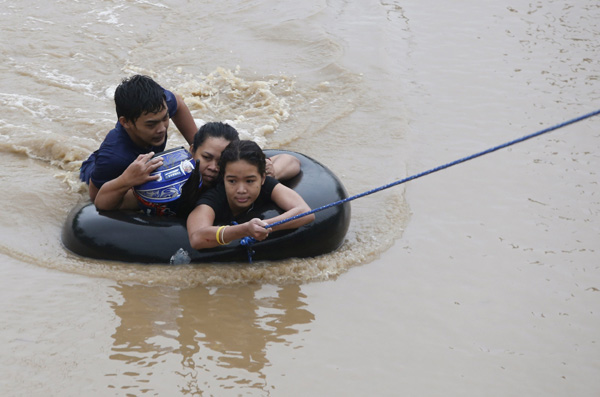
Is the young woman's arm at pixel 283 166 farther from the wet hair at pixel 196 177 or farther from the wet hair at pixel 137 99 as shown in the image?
the wet hair at pixel 137 99

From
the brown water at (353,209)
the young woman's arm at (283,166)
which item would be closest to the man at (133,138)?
the brown water at (353,209)

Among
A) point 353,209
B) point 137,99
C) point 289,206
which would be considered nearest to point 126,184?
point 137,99

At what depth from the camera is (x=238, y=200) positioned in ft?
15.8

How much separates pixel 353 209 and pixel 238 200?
145cm

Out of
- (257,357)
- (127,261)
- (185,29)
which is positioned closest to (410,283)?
(257,357)

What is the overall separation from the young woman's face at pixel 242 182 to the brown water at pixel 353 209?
1.64 feet

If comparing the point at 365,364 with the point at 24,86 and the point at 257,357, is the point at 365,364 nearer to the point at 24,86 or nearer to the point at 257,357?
Result: the point at 257,357

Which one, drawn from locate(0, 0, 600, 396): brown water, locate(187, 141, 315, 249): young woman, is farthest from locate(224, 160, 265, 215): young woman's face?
locate(0, 0, 600, 396): brown water

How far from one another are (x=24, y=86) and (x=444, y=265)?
→ 17.8 ft

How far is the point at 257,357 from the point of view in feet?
13.5

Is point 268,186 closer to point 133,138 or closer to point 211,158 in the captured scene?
point 211,158

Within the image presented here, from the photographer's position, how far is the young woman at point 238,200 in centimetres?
467

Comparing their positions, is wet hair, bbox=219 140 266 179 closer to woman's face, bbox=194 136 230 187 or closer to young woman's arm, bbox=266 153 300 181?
woman's face, bbox=194 136 230 187

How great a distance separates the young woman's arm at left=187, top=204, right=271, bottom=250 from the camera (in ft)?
14.6
